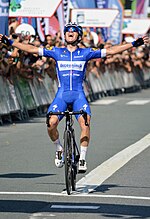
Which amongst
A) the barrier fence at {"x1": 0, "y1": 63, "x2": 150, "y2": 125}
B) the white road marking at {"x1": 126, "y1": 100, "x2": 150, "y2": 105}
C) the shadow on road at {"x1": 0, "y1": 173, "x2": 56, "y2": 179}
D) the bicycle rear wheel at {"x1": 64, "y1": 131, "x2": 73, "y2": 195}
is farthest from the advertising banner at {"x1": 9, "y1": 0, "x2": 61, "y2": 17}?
the bicycle rear wheel at {"x1": 64, "y1": 131, "x2": 73, "y2": 195}

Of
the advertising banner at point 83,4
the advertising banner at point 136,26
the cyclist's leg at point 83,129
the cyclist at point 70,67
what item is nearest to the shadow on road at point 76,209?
the cyclist's leg at point 83,129

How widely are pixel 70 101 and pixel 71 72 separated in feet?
1.17

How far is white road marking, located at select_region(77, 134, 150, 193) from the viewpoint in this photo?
1110 cm

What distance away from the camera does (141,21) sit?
40.3 m

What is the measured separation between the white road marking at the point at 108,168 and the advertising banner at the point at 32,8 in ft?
29.6

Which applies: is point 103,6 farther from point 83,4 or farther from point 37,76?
point 37,76

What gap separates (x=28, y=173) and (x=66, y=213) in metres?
2.99

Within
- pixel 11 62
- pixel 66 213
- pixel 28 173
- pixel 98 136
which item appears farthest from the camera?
pixel 11 62

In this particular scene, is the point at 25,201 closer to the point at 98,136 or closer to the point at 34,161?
the point at 34,161

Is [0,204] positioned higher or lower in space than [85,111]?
lower

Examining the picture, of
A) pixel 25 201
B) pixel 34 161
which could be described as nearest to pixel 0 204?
pixel 25 201

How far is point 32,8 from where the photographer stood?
24453mm

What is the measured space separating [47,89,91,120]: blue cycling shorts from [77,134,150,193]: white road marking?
2.76ft

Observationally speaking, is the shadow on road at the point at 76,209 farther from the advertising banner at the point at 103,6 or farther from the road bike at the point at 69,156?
the advertising banner at the point at 103,6
